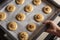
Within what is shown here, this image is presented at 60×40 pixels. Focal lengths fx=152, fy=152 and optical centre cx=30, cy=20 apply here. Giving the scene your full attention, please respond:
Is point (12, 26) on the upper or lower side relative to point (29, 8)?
lower

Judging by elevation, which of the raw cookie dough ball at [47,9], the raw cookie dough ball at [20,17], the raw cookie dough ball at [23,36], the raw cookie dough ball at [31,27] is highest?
the raw cookie dough ball at [47,9]

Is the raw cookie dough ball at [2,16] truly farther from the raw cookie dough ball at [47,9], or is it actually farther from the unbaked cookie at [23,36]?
the raw cookie dough ball at [47,9]

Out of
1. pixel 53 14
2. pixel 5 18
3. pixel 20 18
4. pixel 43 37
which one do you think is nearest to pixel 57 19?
pixel 53 14

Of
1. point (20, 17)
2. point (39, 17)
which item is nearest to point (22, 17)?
point (20, 17)

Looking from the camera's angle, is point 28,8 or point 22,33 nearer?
point 22,33

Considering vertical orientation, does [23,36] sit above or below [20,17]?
below

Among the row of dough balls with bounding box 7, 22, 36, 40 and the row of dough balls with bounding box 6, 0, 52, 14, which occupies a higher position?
the row of dough balls with bounding box 6, 0, 52, 14

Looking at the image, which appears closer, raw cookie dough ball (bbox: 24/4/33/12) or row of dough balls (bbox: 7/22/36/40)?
row of dough balls (bbox: 7/22/36/40)

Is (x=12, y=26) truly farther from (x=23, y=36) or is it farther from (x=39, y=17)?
(x=39, y=17)

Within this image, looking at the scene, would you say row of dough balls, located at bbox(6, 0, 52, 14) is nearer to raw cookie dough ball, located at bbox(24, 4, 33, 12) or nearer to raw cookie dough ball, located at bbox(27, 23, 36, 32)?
raw cookie dough ball, located at bbox(24, 4, 33, 12)

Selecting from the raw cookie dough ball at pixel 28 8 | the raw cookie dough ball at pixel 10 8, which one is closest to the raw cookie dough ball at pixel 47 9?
the raw cookie dough ball at pixel 28 8

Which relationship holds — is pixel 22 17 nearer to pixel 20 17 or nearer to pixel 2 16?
pixel 20 17

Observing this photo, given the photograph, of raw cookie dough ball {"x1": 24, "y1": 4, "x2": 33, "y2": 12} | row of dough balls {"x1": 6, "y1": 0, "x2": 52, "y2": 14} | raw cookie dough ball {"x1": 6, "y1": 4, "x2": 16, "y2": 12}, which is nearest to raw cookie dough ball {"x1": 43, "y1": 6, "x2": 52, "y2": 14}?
row of dough balls {"x1": 6, "y1": 0, "x2": 52, "y2": 14}

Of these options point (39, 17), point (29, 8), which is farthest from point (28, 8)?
point (39, 17)
